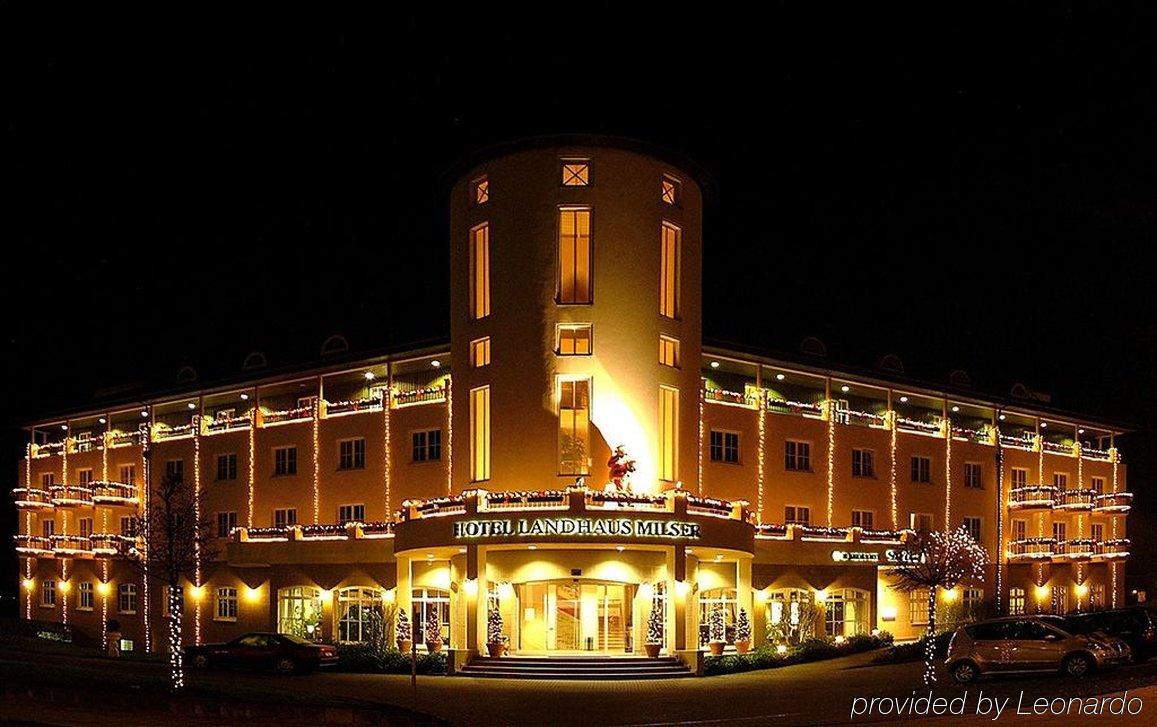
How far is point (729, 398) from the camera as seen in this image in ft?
166

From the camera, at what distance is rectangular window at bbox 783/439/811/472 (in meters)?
52.5

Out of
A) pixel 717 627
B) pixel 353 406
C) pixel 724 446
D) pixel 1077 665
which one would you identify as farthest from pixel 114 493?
pixel 1077 665

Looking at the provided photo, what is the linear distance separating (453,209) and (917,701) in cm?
2468

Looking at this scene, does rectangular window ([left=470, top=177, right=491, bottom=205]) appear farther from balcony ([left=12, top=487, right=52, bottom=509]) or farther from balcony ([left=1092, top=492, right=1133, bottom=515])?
balcony ([left=1092, top=492, right=1133, bottom=515])

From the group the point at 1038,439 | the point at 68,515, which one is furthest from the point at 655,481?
the point at 68,515

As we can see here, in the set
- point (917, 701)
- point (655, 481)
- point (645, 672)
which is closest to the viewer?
point (917, 701)

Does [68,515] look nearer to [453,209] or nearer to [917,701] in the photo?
[453,209]

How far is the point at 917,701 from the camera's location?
91.1ft

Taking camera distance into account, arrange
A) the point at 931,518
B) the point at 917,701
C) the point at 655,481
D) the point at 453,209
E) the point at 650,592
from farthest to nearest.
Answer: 1. the point at 931,518
2. the point at 453,209
3. the point at 655,481
4. the point at 650,592
5. the point at 917,701

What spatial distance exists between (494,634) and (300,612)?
13.2 meters

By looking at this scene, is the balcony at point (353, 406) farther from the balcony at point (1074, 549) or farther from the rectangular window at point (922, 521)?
the balcony at point (1074, 549)

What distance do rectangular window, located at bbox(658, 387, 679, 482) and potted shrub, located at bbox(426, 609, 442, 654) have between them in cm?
874

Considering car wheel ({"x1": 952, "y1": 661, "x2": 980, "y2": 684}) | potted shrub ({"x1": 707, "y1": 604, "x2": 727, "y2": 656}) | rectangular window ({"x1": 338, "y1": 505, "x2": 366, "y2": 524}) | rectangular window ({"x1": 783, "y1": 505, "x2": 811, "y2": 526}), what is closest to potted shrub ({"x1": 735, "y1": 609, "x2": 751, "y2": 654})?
potted shrub ({"x1": 707, "y1": 604, "x2": 727, "y2": 656})

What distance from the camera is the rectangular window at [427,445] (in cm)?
4853
